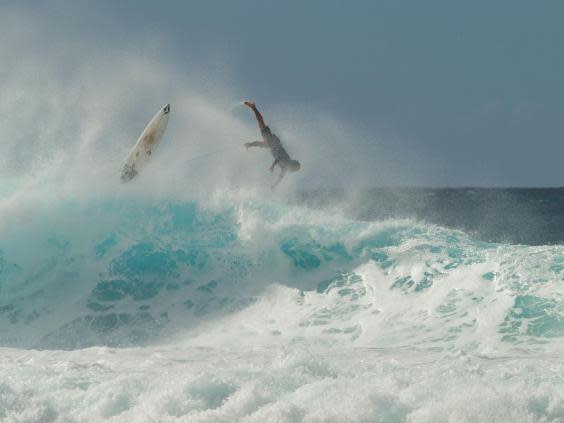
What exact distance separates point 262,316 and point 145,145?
4.87m

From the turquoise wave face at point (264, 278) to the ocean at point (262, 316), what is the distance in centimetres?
4

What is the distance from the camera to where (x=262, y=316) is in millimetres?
11734

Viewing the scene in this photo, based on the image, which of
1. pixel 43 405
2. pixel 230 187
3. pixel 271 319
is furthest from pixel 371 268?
pixel 43 405

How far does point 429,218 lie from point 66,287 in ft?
68.6

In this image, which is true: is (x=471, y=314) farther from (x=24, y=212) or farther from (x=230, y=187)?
(x=24, y=212)

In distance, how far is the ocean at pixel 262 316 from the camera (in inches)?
251

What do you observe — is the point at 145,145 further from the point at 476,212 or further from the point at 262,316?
the point at 476,212

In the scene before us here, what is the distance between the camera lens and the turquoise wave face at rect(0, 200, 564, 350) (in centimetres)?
1042

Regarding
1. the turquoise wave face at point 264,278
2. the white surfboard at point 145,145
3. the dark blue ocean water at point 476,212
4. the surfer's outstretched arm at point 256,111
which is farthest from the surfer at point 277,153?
the dark blue ocean water at point 476,212

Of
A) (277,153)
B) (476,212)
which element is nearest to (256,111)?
(277,153)

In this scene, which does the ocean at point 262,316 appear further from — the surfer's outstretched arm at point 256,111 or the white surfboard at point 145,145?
the surfer's outstretched arm at point 256,111

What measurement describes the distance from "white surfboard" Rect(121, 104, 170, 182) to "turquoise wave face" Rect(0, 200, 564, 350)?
0.88 meters

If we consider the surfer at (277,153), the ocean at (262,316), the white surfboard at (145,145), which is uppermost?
the white surfboard at (145,145)

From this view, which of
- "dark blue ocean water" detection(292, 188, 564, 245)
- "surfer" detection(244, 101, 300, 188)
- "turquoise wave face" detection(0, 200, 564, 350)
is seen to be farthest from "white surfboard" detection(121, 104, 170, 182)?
"dark blue ocean water" detection(292, 188, 564, 245)
